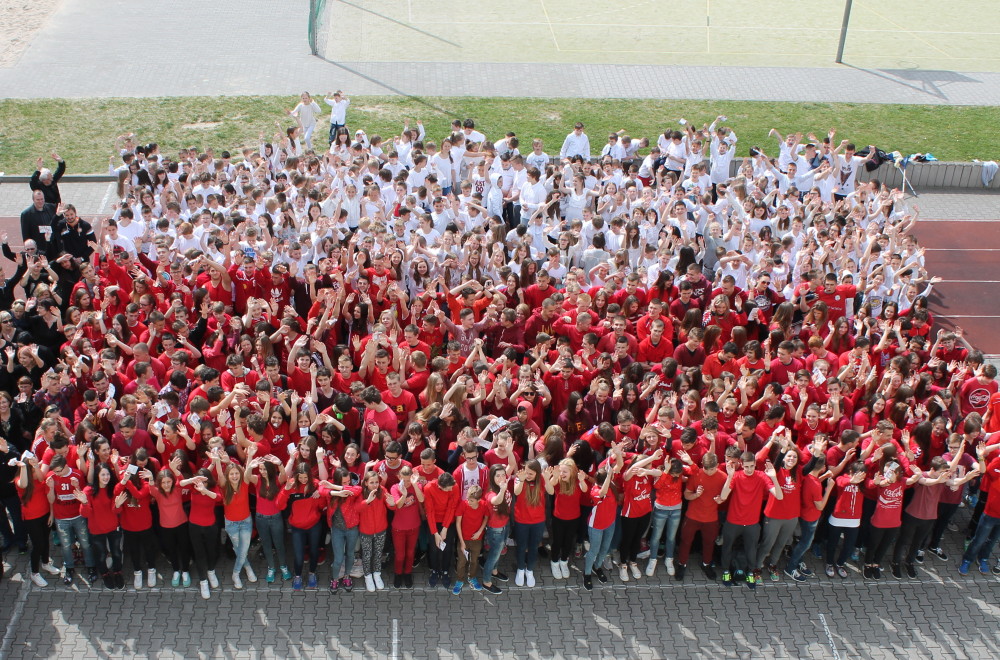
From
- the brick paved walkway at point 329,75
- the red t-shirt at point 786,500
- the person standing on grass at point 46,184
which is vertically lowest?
the red t-shirt at point 786,500

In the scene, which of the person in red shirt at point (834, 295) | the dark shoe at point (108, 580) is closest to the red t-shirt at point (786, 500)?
the person in red shirt at point (834, 295)

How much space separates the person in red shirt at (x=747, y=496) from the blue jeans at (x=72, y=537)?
20.1 ft

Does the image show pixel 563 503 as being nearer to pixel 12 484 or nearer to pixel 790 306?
pixel 790 306

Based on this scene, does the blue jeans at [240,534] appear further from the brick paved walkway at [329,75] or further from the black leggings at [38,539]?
the brick paved walkway at [329,75]

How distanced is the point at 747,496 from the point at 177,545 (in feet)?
18.2

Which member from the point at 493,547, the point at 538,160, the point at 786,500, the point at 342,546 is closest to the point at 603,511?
the point at 493,547

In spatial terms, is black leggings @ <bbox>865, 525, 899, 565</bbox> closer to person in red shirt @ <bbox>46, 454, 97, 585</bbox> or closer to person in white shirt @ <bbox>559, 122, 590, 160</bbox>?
person in red shirt @ <bbox>46, 454, 97, 585</bbox>

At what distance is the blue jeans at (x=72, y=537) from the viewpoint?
8.80 m

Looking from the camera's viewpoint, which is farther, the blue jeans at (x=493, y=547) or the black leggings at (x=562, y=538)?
the black leggings at (x=562, y=538)

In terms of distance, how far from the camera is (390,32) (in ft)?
89.3

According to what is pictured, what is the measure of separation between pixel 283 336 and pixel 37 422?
2636 mm

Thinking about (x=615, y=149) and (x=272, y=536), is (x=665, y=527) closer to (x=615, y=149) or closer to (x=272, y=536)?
(x=272, y=536)

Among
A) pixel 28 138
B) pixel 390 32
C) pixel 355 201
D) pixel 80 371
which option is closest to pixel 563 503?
pixel 80 371

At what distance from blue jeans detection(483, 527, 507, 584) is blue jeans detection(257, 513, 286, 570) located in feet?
6.60
